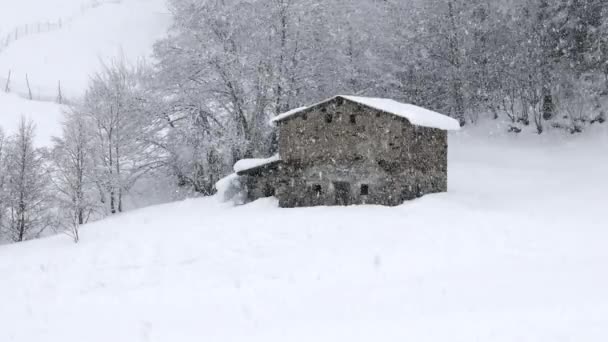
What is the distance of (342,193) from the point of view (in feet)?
77.4

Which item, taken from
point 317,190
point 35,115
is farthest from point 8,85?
point 317,190

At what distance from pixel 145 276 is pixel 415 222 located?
8464 millimetres

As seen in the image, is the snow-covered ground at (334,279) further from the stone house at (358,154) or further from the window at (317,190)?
the window at (317,190)

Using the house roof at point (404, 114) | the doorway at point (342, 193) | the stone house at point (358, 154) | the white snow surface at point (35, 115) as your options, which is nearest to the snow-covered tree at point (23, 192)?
the white snow surface at point (35, 115)

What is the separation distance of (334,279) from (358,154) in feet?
43.2

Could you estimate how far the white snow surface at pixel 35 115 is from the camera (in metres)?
48.6

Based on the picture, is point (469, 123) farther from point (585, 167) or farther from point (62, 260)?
point (62, 260)

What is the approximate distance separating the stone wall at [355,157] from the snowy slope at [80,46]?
51.0 m

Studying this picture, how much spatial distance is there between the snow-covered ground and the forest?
12.2 meters

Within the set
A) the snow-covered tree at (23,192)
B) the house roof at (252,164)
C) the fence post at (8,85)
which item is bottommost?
the snow-covered tree at (23,192)

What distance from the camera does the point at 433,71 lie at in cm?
3853

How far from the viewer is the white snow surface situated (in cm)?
4862

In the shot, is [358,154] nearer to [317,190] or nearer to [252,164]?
[317,190]

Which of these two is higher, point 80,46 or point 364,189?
point 80,46
